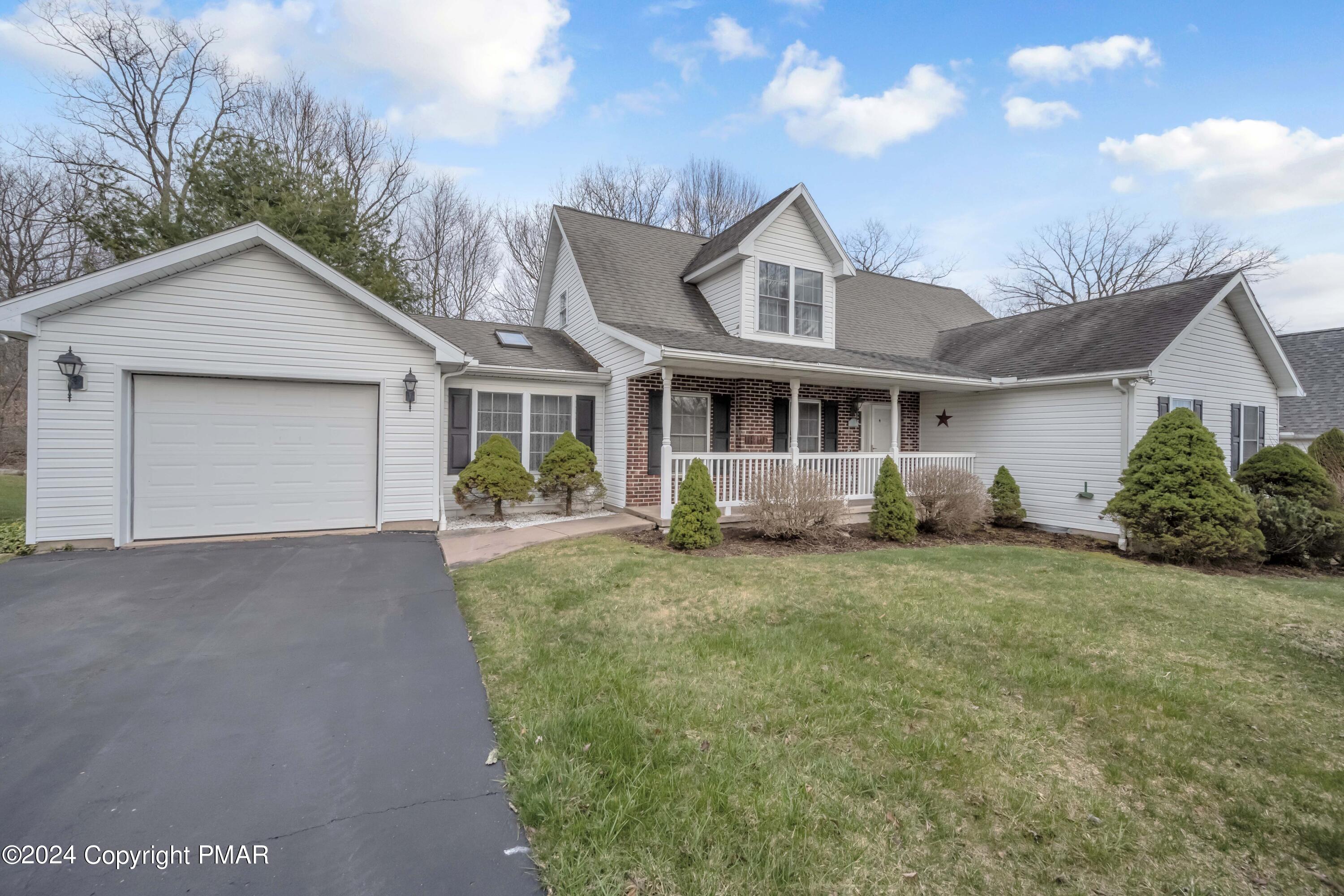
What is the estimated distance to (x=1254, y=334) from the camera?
1192 centimetres

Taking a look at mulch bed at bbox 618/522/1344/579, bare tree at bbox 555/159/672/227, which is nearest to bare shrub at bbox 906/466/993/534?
mulch bed at bbox 618/522/1344/579

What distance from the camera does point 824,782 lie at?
2514mm

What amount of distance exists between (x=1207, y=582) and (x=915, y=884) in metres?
7.06

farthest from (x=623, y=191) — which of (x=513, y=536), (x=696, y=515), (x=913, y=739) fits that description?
(x=913, y=739)

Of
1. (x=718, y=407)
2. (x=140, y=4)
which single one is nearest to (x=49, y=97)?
(x=140, y=4)

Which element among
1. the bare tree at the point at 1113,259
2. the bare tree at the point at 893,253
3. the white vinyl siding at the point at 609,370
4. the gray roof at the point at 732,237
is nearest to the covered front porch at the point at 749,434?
the white vinyl siding at the point at 609,370

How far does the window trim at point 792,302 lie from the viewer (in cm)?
1144

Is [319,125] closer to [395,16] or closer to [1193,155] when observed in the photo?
[395,16]

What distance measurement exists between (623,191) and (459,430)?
1849 cm

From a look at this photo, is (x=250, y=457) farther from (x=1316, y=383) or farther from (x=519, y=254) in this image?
(x=1316, y=383)

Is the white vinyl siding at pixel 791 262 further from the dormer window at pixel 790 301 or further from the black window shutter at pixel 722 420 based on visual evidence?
the black window shutter at pixel 722 420

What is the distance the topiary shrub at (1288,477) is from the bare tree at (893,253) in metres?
19.1

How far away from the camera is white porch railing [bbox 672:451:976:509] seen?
916 centimetres

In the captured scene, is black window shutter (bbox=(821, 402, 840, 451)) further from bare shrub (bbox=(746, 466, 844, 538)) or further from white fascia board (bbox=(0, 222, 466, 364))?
white fascia board (bbox=(0, 222, 466, 364))
